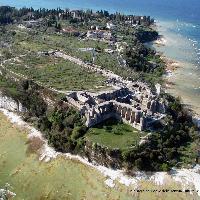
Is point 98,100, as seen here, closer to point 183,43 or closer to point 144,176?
point 144,176

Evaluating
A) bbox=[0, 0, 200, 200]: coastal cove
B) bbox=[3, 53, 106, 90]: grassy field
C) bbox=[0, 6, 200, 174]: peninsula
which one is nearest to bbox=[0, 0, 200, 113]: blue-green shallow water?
bbox=[0, 0, 200, 200]: coastal cove

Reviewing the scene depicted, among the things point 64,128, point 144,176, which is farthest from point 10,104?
point 144,176

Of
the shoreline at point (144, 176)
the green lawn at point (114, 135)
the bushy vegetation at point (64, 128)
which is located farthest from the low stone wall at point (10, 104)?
the green lawn at point (114, 135)

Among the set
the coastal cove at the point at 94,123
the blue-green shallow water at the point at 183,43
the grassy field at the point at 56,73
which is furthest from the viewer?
the blue-green shallow water at the point at 183,43

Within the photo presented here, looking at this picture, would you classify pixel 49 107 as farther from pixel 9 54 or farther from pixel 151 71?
pixel 151 71

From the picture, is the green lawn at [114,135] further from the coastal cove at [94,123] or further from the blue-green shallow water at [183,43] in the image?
the blue-green shallow water at [183,43]

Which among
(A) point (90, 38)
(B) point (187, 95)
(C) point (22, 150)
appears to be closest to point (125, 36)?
(A) point (90, 38)
